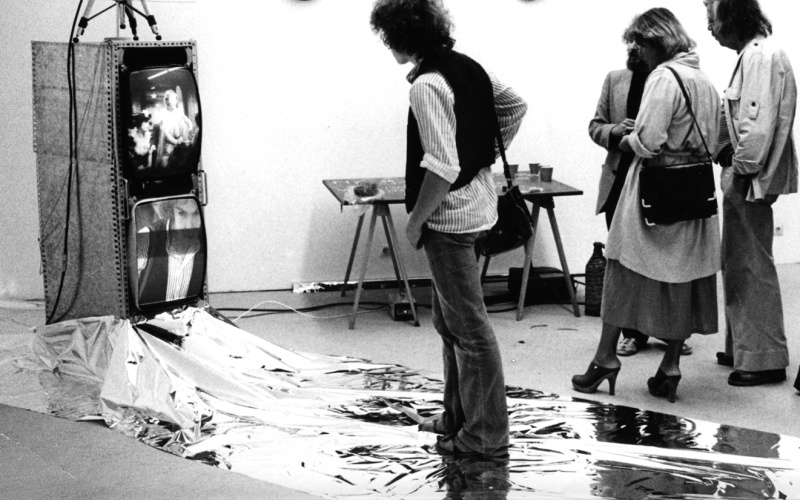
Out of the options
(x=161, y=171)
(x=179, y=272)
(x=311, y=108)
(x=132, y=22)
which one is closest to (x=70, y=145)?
(x=161, y=171)

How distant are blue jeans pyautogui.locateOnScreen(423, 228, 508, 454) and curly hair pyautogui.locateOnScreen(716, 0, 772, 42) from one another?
64.4 inches

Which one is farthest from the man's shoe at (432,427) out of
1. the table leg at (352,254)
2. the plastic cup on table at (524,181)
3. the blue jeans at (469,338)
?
the table leg at (352,254)

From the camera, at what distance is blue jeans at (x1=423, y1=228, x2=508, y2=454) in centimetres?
301

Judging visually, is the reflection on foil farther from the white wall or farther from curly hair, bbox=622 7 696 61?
the white wall

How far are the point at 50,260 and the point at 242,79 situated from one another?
1.82m

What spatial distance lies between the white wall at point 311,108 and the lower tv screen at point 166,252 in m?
1.56

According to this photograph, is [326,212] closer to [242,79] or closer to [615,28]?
[242,79]

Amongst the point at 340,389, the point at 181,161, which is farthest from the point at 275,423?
the point at 181,161

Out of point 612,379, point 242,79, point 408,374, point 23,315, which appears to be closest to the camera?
point 612,379

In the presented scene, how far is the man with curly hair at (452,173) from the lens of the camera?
2924 mm

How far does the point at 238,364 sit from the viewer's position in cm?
413

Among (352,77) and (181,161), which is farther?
(352,77)

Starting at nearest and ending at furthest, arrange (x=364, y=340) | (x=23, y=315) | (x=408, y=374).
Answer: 1. (x=408, y=374)
2. (x=364, y=340)
3. (x=23, y=315)

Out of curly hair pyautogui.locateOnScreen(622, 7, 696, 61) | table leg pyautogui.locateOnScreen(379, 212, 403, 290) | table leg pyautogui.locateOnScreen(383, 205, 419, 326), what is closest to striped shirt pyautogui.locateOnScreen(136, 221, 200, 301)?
table leg pyautogui.locateOnScreen(383, 205, 419, 326)
